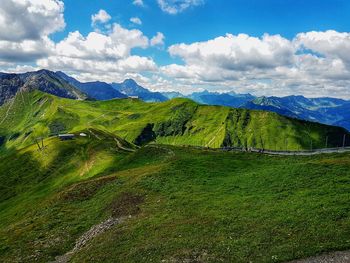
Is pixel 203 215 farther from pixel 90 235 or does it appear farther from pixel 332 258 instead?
pixel 332 258

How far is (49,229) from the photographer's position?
56.5 metres

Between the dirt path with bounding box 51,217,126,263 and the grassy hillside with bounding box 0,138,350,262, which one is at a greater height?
the grassy hillside with bounding box 0,138,350,262

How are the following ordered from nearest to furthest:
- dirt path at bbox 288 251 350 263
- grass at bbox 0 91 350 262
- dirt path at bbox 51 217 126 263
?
dirt path at bbox 288 251 350 263, grass at bbox 0 91 350 262, dirt path at bbox 51 217 126 263

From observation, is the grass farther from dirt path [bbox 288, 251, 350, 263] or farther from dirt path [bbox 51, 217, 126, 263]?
dirt path [bbox 51, 217, 126, 263]

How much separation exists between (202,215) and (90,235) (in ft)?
53.2

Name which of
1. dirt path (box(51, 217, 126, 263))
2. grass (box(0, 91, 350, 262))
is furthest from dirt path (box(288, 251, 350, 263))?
dirt path (box(51, 217, 126, 263))

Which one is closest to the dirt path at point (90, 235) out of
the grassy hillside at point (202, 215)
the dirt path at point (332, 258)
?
the grassy hillside at point (202, 215)

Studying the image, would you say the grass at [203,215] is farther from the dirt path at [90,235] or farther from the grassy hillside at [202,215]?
the dirt path at [90,235]

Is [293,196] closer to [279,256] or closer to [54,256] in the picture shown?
[279,256]

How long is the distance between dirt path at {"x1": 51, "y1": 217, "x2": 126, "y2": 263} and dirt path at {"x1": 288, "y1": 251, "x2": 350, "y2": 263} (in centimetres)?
2762

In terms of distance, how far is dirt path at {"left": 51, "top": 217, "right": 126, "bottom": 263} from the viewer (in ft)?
148

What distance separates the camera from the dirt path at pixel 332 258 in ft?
98.9

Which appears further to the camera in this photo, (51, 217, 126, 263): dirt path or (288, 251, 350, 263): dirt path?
(51, 217, 126, 263): dirt path

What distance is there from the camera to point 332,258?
30.6m
